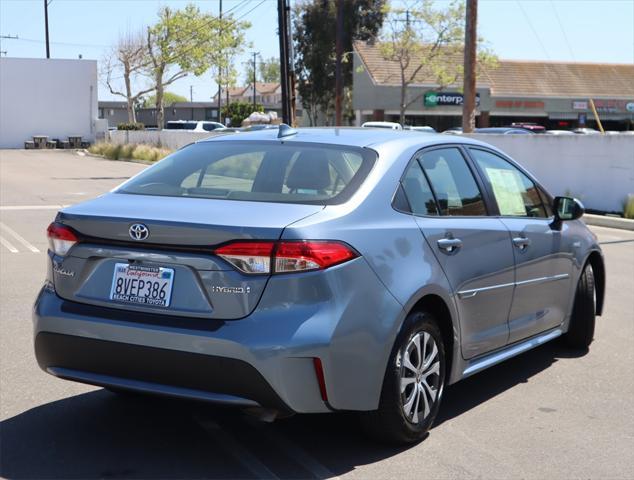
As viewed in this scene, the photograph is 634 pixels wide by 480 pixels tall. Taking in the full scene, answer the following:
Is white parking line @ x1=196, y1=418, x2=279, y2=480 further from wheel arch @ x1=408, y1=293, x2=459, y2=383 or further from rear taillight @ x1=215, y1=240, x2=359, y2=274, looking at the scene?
wheel arch @ x1=408, y1=293, x2=459, y2=383

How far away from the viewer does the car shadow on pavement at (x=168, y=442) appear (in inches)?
177

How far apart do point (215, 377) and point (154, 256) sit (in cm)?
64

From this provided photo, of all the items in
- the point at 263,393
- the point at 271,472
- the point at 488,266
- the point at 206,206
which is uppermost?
the point at 206,206

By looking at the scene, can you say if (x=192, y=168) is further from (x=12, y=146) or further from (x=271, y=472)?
(x=12, y=146)

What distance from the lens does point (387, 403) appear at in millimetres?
4648

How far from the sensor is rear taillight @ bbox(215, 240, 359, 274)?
425 centimetres

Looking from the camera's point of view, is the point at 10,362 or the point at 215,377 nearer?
the point at 215,377

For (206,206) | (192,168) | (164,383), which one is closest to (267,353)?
(164,383)

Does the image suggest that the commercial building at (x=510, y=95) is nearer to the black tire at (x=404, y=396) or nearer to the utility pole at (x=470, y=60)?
the utility pole at (x=470, y=60)

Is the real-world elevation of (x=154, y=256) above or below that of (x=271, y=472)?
above

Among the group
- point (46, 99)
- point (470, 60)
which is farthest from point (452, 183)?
point (46, 99)

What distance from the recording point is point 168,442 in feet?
16.0

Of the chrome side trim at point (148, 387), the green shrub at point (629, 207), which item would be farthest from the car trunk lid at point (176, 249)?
the green shrub at point (629, 207)

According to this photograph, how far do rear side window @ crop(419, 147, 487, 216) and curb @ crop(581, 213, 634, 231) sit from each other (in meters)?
12.7
